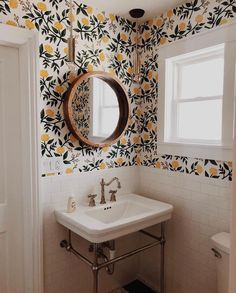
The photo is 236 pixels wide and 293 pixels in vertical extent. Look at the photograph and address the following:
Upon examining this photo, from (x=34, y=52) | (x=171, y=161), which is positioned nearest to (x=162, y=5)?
(x=34, y=52)

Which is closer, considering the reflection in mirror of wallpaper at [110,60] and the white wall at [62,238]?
the reflection in mirror of wallpaper at [110,60]

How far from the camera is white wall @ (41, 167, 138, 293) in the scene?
185cm

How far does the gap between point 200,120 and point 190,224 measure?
0.82 metres

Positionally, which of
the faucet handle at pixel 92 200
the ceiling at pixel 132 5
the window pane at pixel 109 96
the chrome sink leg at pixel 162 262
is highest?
the ceiling at pixel 132 5

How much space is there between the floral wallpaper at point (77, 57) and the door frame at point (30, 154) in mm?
57

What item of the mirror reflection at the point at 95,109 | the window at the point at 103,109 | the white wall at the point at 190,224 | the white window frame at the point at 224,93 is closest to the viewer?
the white window frame at the point at 224,93

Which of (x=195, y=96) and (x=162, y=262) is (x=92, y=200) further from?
(x=195, y=96)

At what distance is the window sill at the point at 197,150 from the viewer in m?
1.72

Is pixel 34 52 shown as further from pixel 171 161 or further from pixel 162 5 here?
pixel 171 161

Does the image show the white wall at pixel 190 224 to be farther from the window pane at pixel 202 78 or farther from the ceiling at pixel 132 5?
the ceiling at pixel 132 5

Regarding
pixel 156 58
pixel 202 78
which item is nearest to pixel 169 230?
pixel 202 78

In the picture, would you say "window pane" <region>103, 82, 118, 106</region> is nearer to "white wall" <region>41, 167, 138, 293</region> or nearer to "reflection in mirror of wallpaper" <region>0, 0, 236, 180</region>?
"reflection in mirror of wallpaper" <region>0, 0, 236, 180</region>

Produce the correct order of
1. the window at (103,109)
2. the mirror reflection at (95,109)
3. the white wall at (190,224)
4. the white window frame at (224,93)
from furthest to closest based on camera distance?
the window at (103,109) → the mirror reflection at (95,109) → the white wall at (190,224) → the white window frame at (224,93)

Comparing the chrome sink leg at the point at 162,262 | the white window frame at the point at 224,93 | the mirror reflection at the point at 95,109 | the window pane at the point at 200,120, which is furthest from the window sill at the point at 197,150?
the chrome sink leg at the point at 162,262
